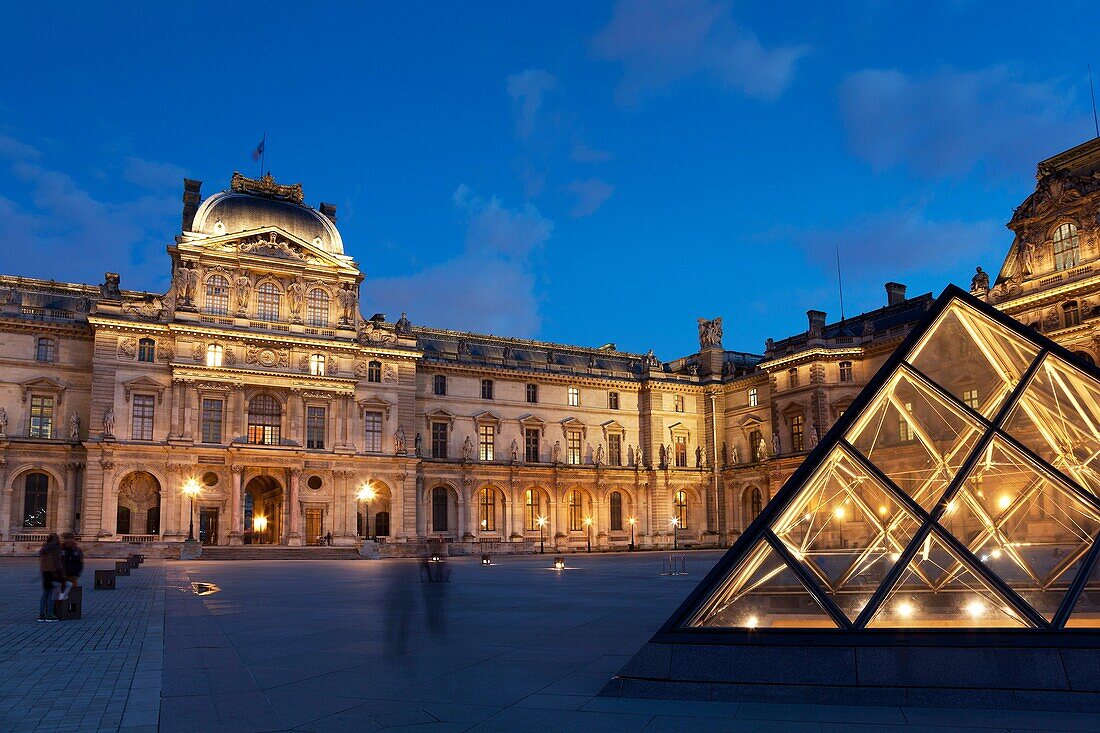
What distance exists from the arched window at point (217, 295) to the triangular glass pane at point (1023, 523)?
5193cm

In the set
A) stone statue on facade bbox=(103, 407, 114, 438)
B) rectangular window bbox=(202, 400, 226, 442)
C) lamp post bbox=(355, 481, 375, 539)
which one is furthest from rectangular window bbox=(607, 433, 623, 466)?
stone statue on facade bbox=(103, 407, 114, 438)

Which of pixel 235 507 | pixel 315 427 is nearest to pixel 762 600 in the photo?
pixel 235 507

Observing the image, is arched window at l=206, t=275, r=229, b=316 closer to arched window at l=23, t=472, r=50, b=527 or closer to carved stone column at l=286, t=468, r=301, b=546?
carved stone column at l=286, t=468, r=301, b=546

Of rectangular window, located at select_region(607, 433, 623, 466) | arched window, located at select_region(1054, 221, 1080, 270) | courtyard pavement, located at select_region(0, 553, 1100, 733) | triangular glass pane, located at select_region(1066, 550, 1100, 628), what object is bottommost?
courtyard pavement, located at select_region(0, 553, 1100, 733)

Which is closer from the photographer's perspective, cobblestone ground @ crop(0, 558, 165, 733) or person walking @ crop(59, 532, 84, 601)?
cobblestone ground @ crop(0, 558, 165, 733)

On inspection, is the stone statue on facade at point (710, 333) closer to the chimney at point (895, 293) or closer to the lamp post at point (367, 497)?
the chimney at point (895, 293)

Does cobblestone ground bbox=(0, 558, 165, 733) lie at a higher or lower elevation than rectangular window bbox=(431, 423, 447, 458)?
lower

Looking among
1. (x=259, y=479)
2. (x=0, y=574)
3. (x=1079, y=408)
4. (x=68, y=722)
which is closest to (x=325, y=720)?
(x=68, y=722)

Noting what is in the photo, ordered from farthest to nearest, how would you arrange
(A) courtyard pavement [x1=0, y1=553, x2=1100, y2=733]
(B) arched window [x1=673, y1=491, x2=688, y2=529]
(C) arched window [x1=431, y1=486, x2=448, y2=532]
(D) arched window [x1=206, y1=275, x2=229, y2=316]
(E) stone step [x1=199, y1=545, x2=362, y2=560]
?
(B) arched window [x1=673, y1=491, x2=688, y2=529]
(C) arched window [x1=431, y1=486, x2=448, y2=532]
(D) arched window [x1=206, y1=275, x2=229, y2=316]
(E) stone step [x1=199, y1=545, x2=362, y2=560]
(A) courtyard pavement [x1=0, y1=553, x2=1100, y2=733]

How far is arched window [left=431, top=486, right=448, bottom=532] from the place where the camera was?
6309cm

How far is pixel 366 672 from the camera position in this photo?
1019 cm

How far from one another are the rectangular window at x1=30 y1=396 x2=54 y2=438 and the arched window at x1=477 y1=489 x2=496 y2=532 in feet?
90.6

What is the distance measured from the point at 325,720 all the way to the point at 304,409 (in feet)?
165

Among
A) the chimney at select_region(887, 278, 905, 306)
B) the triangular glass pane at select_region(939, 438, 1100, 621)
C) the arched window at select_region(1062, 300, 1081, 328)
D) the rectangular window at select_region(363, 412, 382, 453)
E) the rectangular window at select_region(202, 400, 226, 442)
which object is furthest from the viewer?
Result: the chimney at select_region(887, 278, 905, 306)
